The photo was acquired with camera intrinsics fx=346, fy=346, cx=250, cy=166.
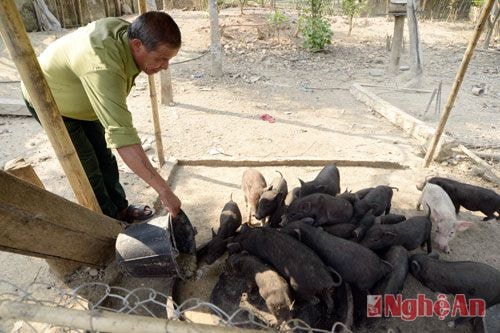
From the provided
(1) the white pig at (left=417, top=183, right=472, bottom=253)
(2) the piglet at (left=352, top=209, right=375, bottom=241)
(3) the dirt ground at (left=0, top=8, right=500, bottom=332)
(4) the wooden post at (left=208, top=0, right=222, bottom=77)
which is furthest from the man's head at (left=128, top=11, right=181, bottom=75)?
(4) the wooden post at (left=208, top=0, right=222, bottom=77)

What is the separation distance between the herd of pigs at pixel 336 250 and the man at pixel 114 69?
0.87 m

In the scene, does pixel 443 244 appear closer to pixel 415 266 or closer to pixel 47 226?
pixel 415 266

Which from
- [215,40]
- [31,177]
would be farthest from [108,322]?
[215,40]

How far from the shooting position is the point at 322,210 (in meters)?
3.41

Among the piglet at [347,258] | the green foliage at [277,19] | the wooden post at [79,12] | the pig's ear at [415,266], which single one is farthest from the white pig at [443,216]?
the wooden post at [79,12]

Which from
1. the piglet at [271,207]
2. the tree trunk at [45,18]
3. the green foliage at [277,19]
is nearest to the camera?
the piglet at [271,207]

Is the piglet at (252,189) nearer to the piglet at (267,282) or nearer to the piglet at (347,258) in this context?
the piglet at (347,258)

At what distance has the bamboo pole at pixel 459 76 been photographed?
3.75 metres

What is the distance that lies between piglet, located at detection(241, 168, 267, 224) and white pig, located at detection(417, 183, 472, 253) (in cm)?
177

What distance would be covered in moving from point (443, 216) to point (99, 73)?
327cm

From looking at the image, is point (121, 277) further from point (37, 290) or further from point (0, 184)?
point (0, 184)

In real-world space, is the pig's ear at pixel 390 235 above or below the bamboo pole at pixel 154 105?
below

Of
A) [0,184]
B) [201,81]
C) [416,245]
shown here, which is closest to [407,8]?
[201,81]

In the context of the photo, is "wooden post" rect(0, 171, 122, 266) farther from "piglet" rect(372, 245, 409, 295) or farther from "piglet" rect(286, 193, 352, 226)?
"piglet" rect(372, 245, 409, 295)
